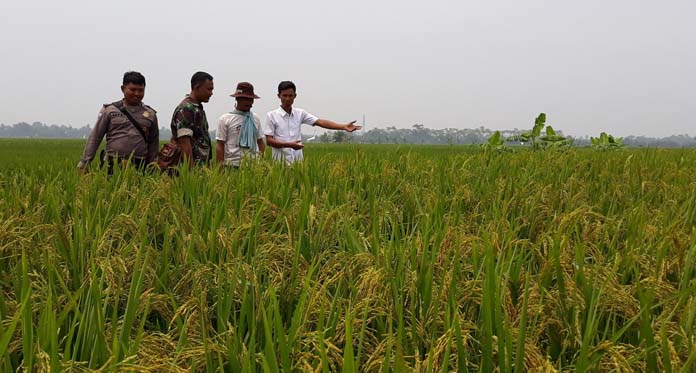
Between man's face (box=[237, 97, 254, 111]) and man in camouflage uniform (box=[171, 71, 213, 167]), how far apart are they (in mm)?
284

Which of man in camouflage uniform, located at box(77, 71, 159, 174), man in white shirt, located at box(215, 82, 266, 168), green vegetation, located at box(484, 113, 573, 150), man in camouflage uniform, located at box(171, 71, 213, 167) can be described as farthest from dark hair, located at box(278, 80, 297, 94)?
green vegetation, located at box(484, 113, 573, 150)

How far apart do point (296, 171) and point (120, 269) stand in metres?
1.66

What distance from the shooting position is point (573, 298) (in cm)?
113

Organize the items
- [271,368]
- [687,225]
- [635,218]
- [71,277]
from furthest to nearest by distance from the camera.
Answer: [687,225], [635,218], [71,277], [271,368]

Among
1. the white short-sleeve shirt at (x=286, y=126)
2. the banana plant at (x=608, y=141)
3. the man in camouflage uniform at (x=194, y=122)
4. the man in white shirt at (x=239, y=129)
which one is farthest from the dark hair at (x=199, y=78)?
the banana plant at (x=608, y=141)

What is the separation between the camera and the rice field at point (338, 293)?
3.01 feet

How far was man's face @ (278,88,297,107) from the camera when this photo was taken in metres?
4.51

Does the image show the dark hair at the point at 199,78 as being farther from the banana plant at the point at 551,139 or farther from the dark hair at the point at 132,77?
the banana plant at the point at 551,139

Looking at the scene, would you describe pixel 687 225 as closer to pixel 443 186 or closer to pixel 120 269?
pixel 443 186

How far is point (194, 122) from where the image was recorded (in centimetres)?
362

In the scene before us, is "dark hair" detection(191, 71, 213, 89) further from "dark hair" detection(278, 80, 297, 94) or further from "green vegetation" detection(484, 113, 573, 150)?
"green vegetation" detection(484, 113, 573, 150)

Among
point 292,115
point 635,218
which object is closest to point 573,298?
point 635,218

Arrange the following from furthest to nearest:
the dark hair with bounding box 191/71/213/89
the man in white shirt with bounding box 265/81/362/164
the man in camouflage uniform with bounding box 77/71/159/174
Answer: the man in white shirt with bounding box 265/81/362/164, the dark hair with bounding box 191/71/213/89, the man in camouflage uniform with bounding box 77/71/159/174

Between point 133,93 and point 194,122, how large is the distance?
48 cm
